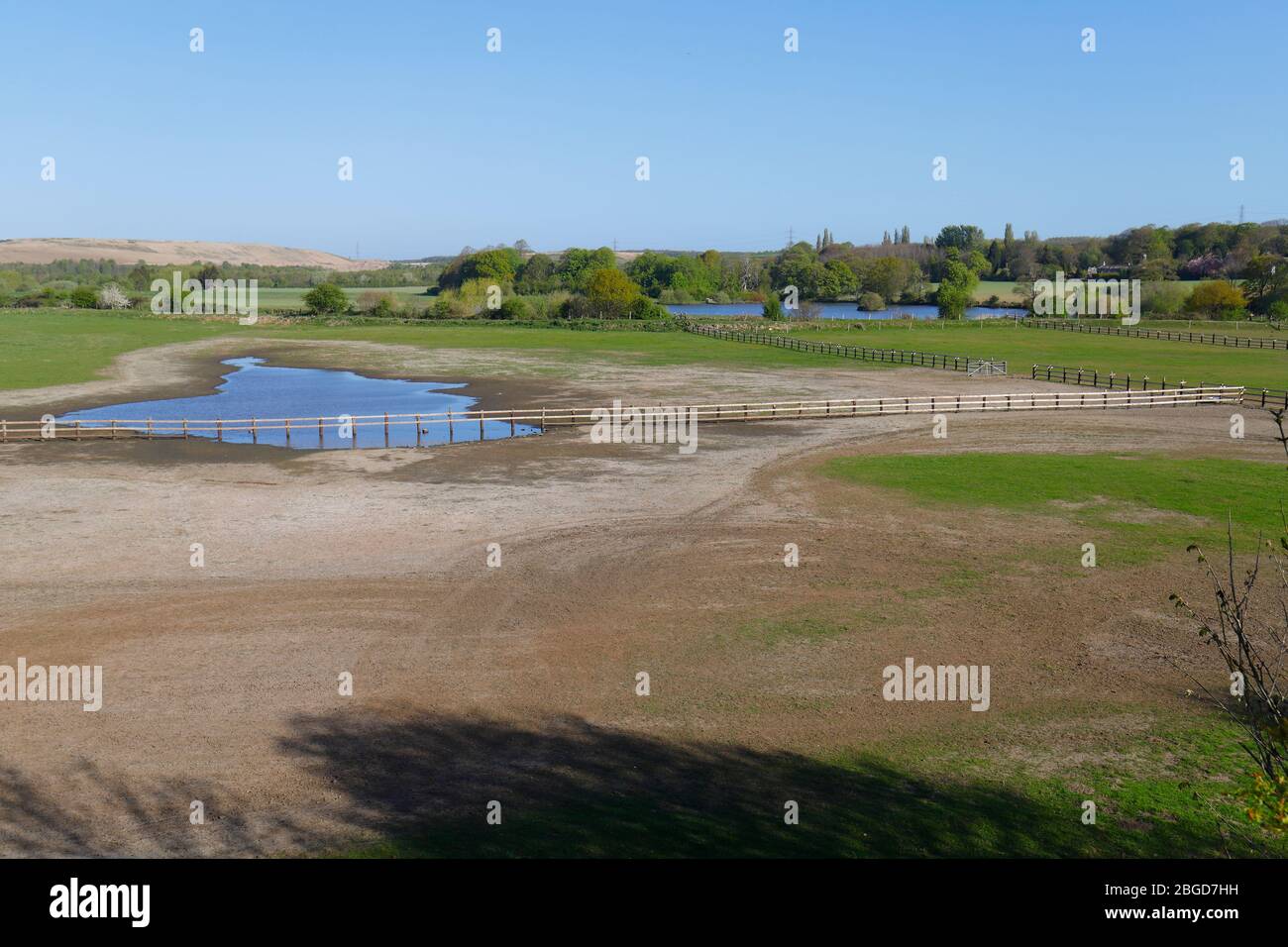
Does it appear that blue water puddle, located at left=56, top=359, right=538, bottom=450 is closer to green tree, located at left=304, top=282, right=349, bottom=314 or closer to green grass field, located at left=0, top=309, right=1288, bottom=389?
green grass field, located at left=0, top=309, right=1288, bottom=389

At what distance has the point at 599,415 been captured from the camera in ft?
153

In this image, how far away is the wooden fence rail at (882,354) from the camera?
70.6 m

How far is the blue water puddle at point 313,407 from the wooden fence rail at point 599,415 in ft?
0.88

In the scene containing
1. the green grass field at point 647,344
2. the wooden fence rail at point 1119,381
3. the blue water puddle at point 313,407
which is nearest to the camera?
the blue water puddle at point 313,407

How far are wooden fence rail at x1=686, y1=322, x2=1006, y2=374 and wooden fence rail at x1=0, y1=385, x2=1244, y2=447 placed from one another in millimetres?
15287

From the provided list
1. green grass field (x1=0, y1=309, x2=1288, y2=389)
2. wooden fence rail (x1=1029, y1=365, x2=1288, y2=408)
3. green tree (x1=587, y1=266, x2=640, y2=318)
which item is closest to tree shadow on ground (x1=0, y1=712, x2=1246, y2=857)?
wooden fence rail (x1=1029, y1=365, x2=1288, y2=408)

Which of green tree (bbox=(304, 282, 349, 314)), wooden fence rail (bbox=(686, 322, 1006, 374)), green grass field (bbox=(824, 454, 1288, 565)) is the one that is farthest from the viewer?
green tree (bbox=(304, 282, 349, 314))

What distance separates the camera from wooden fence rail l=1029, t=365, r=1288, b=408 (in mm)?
50875

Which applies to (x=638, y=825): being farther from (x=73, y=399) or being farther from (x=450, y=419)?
(x=73, y=399)

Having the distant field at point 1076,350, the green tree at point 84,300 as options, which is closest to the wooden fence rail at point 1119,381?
the distant field at point 1076,350

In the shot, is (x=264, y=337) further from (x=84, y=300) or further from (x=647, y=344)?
(x=84, y=300)

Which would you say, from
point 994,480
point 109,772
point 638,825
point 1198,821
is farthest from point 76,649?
point 994,480

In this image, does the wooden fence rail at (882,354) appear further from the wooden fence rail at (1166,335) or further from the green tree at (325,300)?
the green tree at (325,300)

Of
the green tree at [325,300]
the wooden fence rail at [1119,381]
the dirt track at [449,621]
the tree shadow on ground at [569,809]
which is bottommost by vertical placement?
the tree shadow on ground at [569,809]
